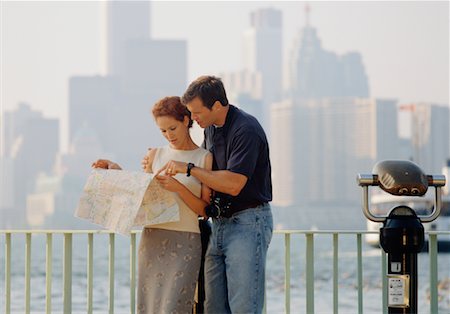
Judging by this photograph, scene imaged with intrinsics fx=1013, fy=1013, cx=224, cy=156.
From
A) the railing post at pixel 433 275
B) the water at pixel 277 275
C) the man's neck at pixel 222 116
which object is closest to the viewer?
the man's neck at pixel 222 116

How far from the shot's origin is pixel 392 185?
3533 millimetres

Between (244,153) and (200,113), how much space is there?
0.67 feet

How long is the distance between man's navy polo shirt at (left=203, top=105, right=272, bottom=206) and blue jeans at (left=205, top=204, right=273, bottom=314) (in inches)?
2.5

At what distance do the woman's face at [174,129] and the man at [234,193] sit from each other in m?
0.08

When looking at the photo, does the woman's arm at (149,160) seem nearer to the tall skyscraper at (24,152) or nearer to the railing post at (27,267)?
the railing post at (27,267)

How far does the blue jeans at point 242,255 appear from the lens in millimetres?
3537

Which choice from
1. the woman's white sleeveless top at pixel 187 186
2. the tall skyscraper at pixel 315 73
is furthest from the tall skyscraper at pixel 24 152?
the woman's white sleeveless top at pixel 187 186

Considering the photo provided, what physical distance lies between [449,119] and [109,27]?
38303 millimetres

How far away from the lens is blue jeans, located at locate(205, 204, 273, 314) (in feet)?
11.6

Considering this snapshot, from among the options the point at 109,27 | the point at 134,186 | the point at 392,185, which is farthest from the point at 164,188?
the point at 109,27

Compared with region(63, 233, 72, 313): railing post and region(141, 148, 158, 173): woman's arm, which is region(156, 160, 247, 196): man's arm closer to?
region(141, 148, 158, 173): woman's arm

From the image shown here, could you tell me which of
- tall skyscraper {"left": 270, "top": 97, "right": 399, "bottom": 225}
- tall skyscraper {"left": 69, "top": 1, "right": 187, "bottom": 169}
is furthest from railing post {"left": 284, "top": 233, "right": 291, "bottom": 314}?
tall skyscraper {"left": 270, "top": 97, "right": 399, "bottom": 225}

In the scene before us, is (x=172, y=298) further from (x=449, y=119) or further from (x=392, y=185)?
(x=449, y=119)

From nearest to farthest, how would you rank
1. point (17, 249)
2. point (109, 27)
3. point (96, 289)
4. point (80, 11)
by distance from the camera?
1. point (96, 289)
2. point (17, 249)
3. point (80, 11)
4. point (109, 27)
